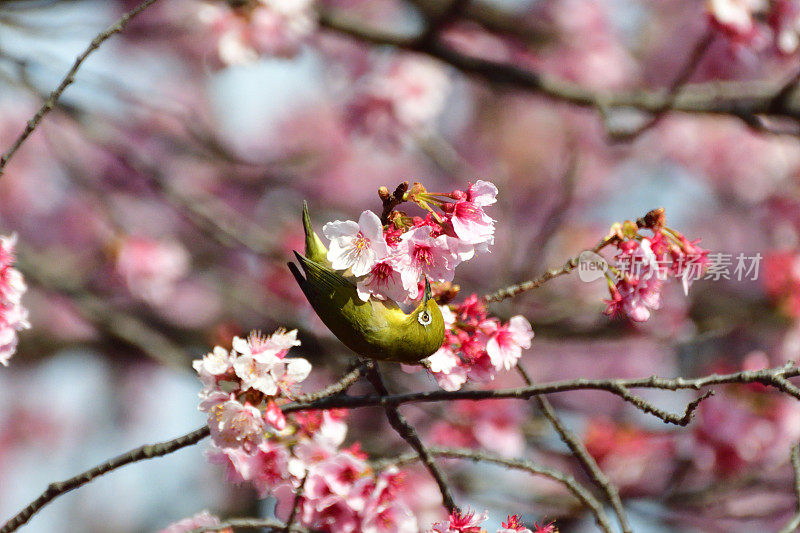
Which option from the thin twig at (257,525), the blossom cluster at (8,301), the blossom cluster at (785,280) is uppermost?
the blossom cluster at (785,280)

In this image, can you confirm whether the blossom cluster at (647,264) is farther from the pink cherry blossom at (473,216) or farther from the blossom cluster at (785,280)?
the blossom cluster at (785,280)

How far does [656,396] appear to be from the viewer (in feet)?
15.6

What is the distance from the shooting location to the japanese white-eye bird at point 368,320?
135 cm

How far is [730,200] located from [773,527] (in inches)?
97.4

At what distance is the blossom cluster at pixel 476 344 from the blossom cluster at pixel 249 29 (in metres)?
2.01

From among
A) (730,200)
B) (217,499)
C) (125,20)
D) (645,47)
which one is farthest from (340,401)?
(645,47)

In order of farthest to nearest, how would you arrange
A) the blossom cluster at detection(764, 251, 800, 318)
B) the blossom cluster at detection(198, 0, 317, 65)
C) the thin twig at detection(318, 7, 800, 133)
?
1. the blossom cluster at detection(764, 251, 800, 318)
2. the blossom cluster at detection(198, 0, 317, 65)
3. the thin twig at detection(318, 7, 800, 133)

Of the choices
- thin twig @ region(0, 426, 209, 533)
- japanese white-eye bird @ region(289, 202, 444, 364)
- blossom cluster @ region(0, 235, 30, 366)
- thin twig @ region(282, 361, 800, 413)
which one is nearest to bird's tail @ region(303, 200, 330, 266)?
japanese white-eye bird @ region(289, 202, 444, 364)

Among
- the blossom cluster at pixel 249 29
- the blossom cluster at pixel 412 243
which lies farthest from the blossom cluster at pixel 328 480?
the blossom cluster at pixel 249 29

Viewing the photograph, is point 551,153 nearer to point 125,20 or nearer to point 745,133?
point 745,133

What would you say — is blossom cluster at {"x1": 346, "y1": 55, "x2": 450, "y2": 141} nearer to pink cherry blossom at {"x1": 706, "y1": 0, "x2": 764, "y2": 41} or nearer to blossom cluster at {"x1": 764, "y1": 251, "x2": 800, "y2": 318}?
pink cherry blossom at {"x1": 706, "y1": 0, "x2": 764, "y2": 41}

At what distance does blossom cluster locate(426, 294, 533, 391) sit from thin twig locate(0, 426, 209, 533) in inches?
18.1

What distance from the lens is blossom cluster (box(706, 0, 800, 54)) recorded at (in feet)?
9.54

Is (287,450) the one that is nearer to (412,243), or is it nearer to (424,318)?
(424,318)
